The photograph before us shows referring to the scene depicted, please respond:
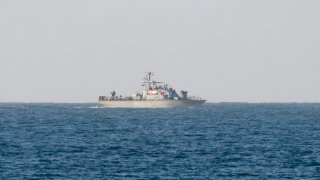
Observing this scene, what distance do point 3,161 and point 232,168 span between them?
19948 millimetres

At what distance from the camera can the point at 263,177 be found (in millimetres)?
62344

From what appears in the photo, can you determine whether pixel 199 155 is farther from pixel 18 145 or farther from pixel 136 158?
pixel 18 145

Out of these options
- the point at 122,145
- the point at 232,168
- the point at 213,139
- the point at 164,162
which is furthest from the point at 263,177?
the point at 213,139

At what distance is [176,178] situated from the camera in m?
61.7

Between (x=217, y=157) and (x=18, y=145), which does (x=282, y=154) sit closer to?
(x=217, y=157)

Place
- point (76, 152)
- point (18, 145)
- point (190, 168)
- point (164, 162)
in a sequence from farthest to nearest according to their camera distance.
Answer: point (18, 145) < point (76, 152) < point (164, 162) < point (190, 168)

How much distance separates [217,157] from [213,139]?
2441 cm

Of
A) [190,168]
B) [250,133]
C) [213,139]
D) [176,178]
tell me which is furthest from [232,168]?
[250,133]

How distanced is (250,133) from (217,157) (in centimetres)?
3873

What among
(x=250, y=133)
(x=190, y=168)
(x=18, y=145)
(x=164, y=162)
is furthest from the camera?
(x=250, y=133)

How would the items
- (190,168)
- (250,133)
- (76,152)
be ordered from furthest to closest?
(250,133) → (76,152) → (190,168)

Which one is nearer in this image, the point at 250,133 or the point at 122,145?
the point at 122,145

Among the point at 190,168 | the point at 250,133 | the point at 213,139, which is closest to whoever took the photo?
the point at 190,168

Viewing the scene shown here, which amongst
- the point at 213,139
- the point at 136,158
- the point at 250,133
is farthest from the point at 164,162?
the point at 250,133
